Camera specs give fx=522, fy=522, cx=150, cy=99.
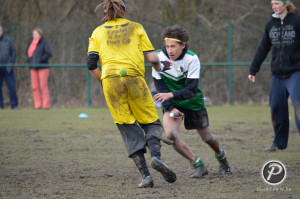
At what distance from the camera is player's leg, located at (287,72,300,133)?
676cm

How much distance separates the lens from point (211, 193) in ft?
16.2

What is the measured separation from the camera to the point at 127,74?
5164 mm

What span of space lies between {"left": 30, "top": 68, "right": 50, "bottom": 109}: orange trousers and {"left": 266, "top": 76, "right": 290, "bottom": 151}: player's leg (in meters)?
8.33

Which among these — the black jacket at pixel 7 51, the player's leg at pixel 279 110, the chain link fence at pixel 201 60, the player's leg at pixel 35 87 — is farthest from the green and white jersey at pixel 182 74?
the chain link fence at pixel 201 60

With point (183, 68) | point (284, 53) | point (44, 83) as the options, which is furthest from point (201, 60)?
point (183, 68)

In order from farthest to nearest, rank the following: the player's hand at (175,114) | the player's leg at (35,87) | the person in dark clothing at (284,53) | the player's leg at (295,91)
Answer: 1. the player's leg at (35,87)
2. the person in dark clothing at (284,53)
3. the player's leg at (295,91)
4. the player's hand at (175,114)

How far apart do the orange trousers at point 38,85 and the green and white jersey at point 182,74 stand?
9.09m

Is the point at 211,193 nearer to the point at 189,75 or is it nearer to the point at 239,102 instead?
the point at 189,75

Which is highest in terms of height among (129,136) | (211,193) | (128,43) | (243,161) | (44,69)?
(128,43)

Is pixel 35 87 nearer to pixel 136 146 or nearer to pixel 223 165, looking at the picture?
pixel 223 165

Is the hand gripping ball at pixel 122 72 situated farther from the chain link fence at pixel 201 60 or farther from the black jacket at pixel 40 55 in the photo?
the chain link fence at pixel 201 60

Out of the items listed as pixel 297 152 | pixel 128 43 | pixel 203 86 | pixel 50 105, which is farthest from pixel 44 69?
pixel 128 43

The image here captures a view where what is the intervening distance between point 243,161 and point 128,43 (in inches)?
100

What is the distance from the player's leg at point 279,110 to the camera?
23.8 feet
